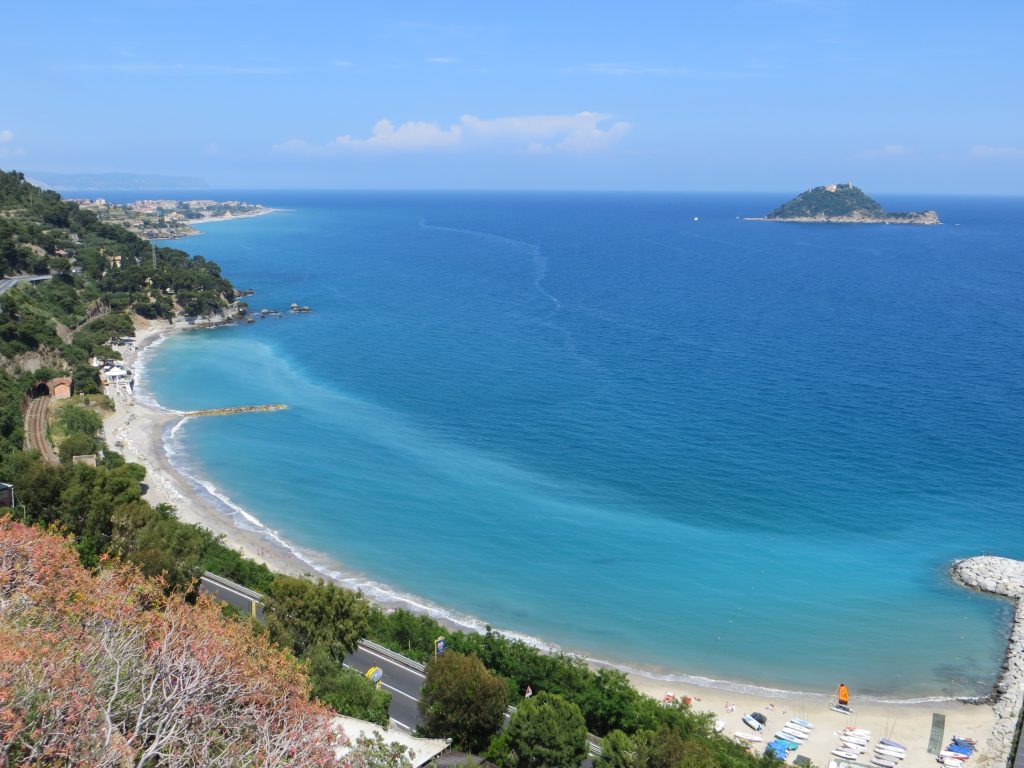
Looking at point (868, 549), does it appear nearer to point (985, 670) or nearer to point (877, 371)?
point (985, 670)

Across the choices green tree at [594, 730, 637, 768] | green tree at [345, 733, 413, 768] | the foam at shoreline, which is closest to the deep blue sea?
the foam at shoreline

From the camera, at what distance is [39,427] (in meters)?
45.1

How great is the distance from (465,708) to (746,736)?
11.0 metres

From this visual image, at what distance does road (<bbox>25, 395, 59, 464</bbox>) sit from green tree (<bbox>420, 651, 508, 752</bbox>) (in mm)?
27999

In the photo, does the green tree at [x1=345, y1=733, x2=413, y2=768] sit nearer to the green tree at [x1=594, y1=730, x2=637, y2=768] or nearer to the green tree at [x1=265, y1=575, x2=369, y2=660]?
the green tree at [x1=594, y1=730, x2=637, y2=768]

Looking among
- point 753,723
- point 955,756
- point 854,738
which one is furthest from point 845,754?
point 955,756

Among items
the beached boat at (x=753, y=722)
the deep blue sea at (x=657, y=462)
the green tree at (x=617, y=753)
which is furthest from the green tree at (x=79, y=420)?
the green tree at (x=617, y=753)

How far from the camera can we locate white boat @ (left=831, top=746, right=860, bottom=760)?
23.9 metres

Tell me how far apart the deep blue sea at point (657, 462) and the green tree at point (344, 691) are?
1209cm

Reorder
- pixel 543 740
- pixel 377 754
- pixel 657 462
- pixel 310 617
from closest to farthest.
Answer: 1. pixel 377 754
2. pixel 543 740
3. pixel 310 617
4. pixel 657 462

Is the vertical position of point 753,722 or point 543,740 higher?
point 543,740

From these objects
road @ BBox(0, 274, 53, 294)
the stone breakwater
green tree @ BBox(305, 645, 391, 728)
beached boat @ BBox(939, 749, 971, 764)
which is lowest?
beached boat @ BBox(939, 749, 971, 764)

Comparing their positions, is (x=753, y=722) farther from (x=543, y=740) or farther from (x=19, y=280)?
(x=19, y=280)

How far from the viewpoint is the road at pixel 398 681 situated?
20.5m
